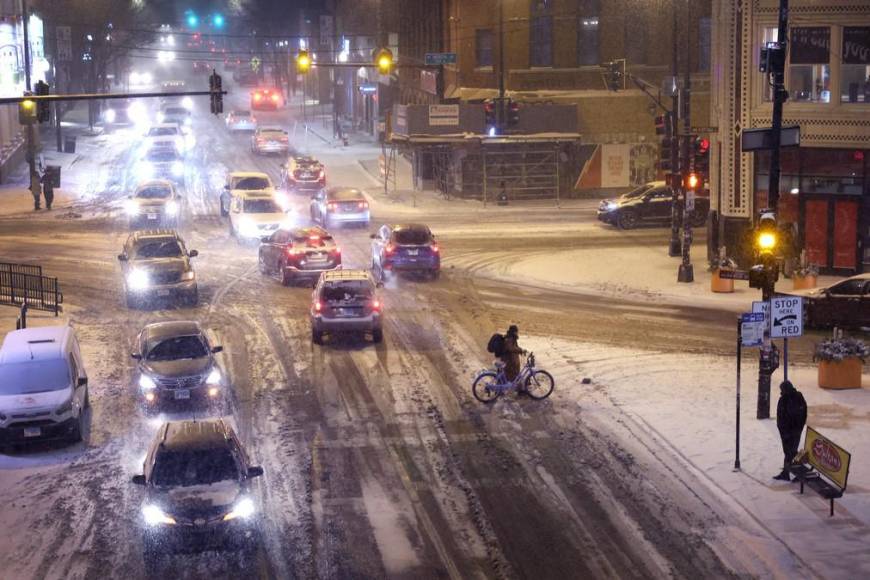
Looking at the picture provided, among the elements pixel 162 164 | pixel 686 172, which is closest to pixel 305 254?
pixel 686 172

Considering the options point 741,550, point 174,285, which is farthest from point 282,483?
point 174,285

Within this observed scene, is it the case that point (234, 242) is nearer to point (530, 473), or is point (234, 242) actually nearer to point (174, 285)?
point (174, 285)

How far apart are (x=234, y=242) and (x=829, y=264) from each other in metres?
19.8

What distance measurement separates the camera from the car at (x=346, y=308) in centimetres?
2788

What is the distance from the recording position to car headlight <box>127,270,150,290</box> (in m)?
32.5

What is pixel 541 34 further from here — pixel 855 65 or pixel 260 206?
pixel 855 65

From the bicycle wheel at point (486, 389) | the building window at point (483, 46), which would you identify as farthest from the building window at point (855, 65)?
the building window at point (483, 46)

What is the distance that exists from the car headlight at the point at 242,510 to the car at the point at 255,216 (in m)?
26.6

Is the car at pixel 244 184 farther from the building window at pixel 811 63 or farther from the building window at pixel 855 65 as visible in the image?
the building window at pixel 855 65

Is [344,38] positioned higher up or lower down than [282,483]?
higher up

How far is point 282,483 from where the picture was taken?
18.9 meters

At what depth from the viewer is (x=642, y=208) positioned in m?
48.1

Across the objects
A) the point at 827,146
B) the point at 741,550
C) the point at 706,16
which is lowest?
the point at 741,550

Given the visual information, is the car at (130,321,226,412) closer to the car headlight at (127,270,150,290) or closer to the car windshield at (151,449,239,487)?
the car windshield at (151,449,239,487)
